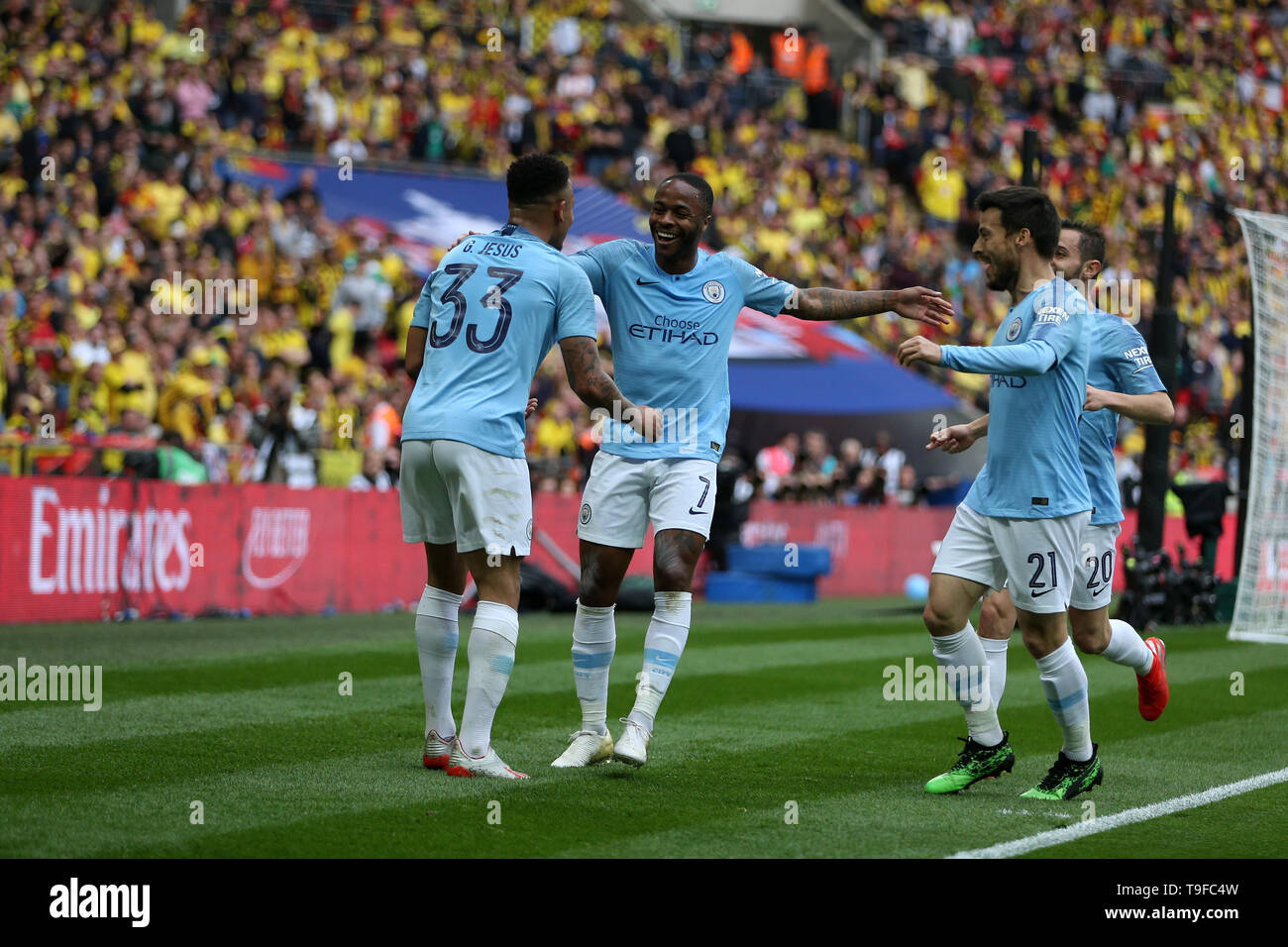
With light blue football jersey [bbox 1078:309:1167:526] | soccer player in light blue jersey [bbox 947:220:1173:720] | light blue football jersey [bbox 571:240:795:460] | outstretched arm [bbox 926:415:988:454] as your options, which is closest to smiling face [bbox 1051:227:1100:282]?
soccer player in light blue jersey [bbox 947:220:1173:720]

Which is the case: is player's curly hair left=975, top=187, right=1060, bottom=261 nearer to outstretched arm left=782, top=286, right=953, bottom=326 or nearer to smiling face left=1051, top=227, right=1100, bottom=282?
outstretched arm left=782, top=286, right=953, bottom=326

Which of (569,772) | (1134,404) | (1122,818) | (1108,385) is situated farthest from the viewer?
(1108,385)

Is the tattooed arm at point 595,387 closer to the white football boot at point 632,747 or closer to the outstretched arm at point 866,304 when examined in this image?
the outstretched arm at point 866,304

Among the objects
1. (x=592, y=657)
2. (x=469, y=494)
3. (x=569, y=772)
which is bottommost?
(x=569, y=772)

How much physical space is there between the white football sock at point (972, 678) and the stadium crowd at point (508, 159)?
10257 millimetres

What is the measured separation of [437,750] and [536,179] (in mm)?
2413

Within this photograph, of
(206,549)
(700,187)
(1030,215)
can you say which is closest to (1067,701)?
(1030,215)

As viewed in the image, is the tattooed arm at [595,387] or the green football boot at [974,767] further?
the green football boot at [974,767]

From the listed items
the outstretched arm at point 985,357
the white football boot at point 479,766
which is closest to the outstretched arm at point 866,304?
the outstretched arm at point 985,357

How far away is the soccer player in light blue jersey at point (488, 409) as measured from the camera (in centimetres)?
662

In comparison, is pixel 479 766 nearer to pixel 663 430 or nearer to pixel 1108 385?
pixel 663 430

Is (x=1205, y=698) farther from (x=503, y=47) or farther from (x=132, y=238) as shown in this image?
(x=503, y=47)

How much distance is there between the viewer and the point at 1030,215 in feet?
22.2
